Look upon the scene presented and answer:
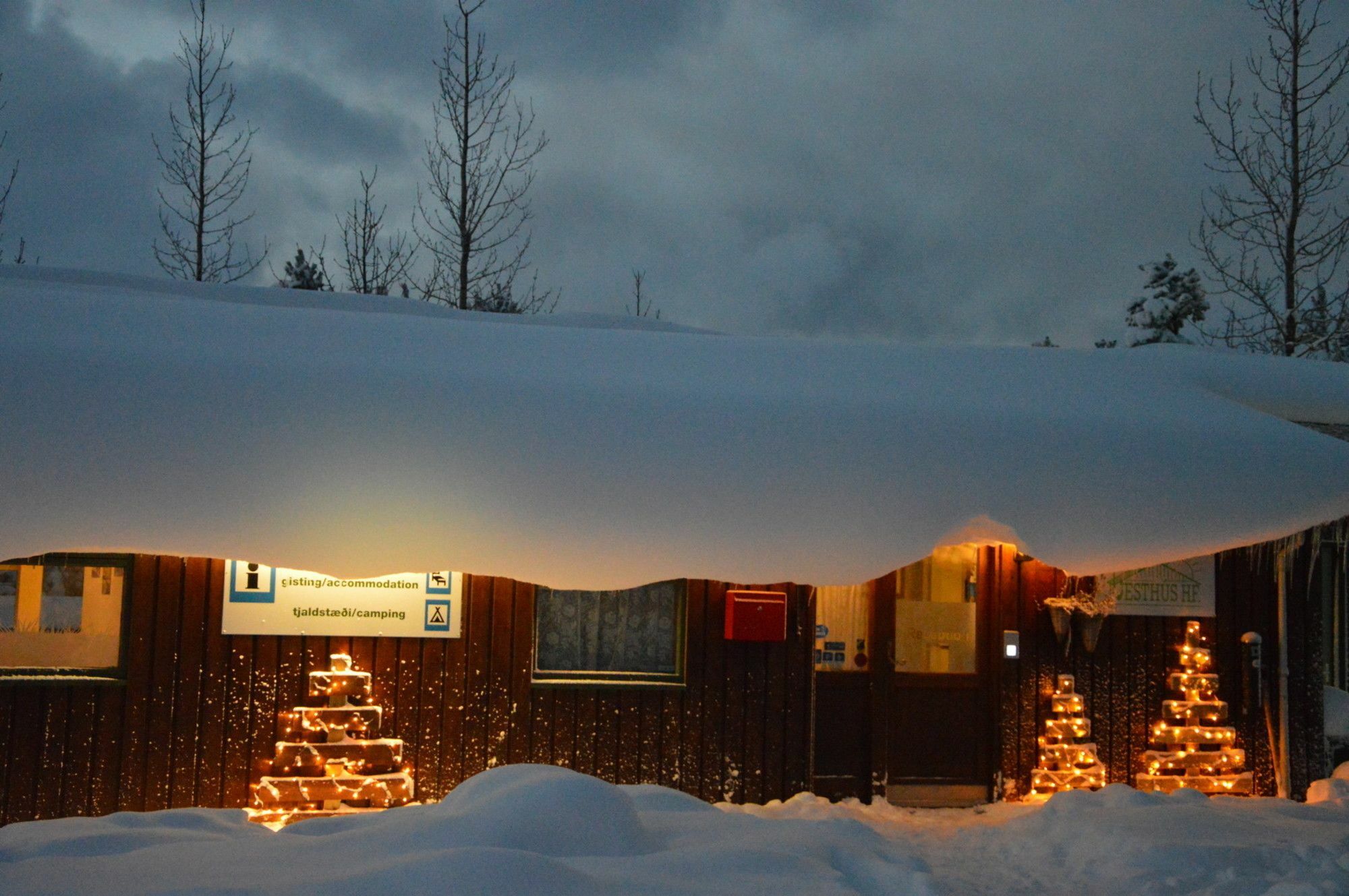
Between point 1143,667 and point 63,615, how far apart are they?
6.84 m

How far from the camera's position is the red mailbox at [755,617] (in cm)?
673

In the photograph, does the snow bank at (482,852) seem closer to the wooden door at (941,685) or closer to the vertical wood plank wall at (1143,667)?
the wooden door at (941,685)

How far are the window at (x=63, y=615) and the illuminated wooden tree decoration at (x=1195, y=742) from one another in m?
6.51

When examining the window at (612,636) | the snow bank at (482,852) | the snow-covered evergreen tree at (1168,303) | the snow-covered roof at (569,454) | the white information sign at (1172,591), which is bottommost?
the snow bank at (482,852)

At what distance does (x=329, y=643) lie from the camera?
632cm

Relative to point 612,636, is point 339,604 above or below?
above

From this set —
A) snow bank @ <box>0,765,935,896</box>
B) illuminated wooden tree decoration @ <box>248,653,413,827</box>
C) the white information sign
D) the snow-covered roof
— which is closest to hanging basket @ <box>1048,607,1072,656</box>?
the white information sign

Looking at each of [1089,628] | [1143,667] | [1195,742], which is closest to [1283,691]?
[1195,742]

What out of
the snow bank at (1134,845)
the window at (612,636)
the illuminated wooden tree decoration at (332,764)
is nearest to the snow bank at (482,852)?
the illuminated wooden tree decoration at (332,764)

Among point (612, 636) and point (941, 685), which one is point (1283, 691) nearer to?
point (941, 685)

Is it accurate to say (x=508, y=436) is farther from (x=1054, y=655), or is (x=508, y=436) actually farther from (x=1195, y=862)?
(x=1054, y=655)

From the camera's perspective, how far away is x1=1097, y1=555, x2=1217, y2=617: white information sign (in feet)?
24.7

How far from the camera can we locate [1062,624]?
24.2 feet

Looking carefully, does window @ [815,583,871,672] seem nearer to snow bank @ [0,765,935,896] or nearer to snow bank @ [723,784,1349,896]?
snow bank @ [723,784,1349,896]
